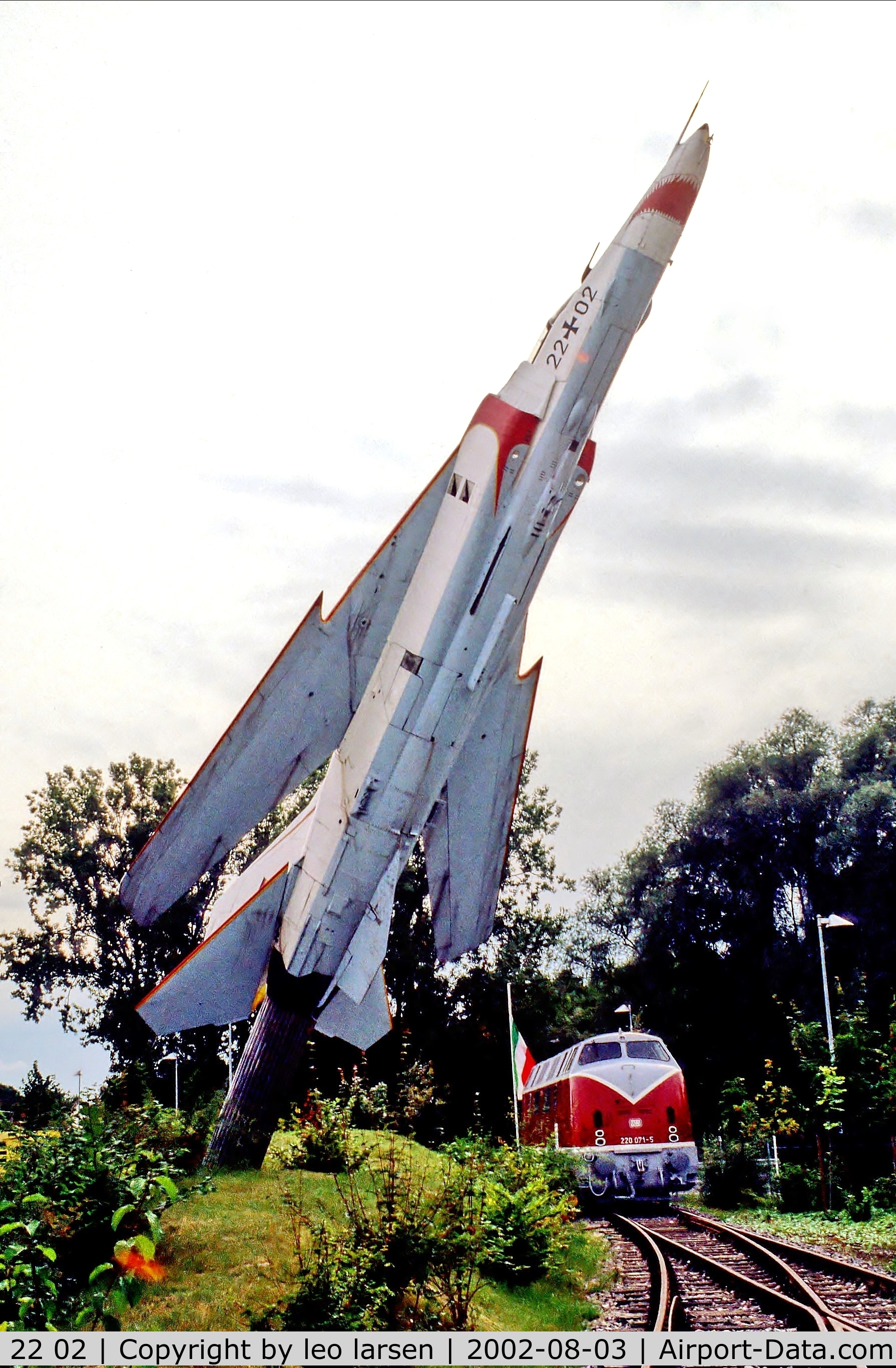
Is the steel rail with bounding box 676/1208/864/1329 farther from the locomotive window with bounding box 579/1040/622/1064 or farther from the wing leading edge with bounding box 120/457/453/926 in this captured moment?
the wing leading edge with bounding box 120/457/453/926

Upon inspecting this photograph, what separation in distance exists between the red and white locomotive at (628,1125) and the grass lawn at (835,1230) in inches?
52.2

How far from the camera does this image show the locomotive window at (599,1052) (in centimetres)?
1522

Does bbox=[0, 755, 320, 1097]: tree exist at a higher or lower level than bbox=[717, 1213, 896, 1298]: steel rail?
higher

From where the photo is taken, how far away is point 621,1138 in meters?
14.1

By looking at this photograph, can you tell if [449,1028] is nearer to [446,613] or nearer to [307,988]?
[307,988]

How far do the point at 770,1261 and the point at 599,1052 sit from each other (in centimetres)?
595

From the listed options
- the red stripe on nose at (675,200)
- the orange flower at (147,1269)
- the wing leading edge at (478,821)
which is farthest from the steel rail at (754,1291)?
the red stripe on nose at (675,200)

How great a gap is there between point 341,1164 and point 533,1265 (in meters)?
3.97

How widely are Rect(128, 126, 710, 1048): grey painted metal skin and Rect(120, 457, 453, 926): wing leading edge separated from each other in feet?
0.07

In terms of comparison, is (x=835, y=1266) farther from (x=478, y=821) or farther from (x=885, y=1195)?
(x=478, y=821)

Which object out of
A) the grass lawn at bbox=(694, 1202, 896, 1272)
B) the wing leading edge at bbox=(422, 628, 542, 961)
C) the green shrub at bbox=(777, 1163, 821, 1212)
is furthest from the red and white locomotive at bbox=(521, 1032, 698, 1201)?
the wing leading edge at bbox=(422, 628, 542, 961)

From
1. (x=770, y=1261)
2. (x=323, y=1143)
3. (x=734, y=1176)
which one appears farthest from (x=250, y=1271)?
(x=734, y=1176)

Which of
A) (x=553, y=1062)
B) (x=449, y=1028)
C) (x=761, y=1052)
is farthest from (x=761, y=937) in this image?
(x=553, y=1062)

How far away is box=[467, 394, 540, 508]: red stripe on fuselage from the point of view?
34.4 ft
